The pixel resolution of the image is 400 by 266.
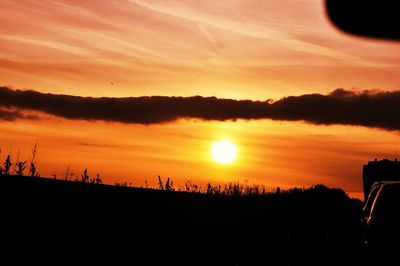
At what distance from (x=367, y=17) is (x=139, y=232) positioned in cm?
1486

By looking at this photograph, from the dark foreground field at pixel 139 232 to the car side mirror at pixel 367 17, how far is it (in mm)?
9316

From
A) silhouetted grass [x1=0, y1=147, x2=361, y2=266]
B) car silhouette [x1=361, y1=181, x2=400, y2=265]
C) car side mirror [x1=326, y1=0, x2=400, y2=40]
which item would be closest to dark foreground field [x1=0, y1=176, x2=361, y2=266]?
silhouetted grass [x1=0, y1=147, x2=361, y2=266]

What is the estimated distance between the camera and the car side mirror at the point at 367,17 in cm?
471

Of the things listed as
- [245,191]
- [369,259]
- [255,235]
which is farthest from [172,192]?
[369,259]

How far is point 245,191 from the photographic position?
40.2 m

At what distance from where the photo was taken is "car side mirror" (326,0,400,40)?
185 inches

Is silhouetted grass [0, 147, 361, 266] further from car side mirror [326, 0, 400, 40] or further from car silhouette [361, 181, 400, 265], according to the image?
car side mirror [326, 0, 400, 40]

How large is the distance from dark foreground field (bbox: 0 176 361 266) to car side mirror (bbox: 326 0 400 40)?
9316mm

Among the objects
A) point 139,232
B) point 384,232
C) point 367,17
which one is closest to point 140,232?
point 139,232

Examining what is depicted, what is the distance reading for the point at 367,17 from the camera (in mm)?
5020

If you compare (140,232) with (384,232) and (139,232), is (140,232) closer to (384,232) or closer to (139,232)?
(139,232)

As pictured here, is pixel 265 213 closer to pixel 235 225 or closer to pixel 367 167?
pixel 235 225

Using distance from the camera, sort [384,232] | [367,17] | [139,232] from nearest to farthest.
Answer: [367,17] → [384,232] → [139,232]

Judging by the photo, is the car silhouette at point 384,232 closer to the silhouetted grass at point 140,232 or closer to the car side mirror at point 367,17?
the silhouetted grass at point 140,232
